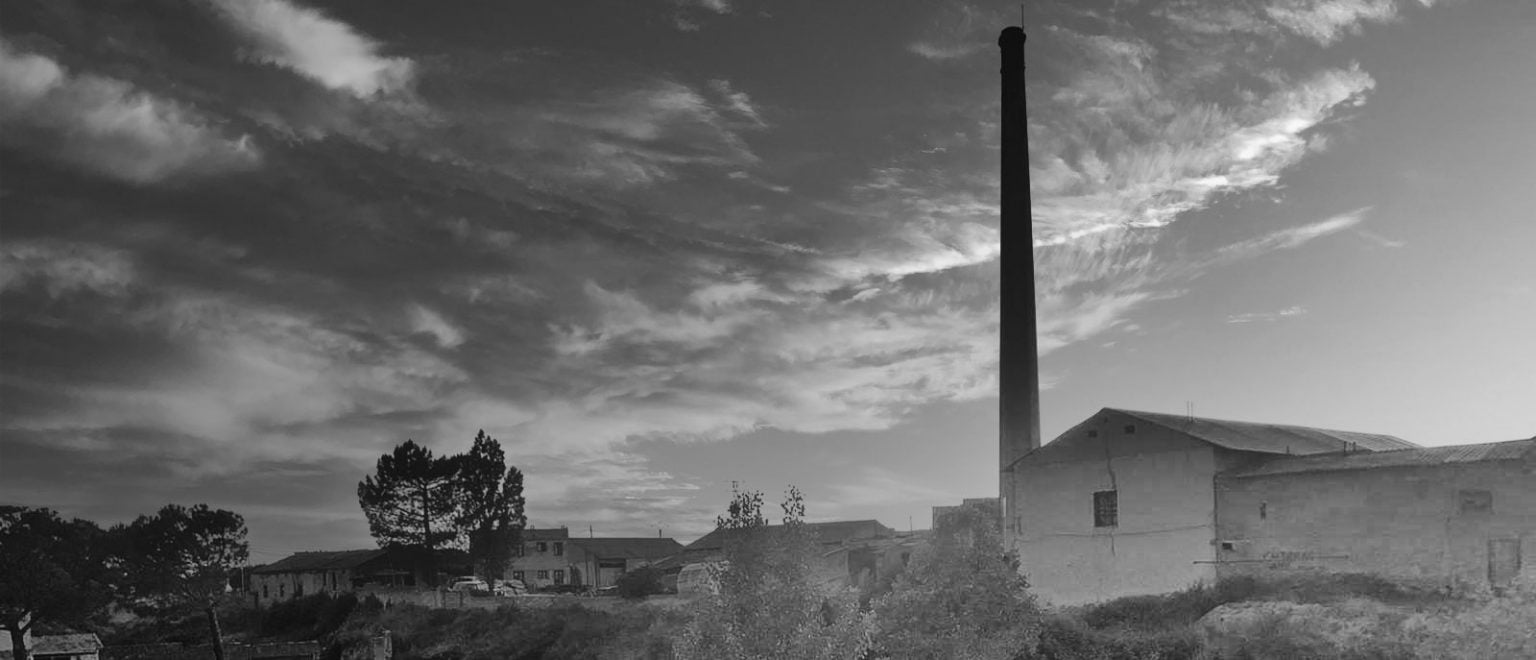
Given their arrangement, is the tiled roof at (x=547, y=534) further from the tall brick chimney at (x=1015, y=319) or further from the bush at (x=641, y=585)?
the tall brick chimney at (x=1015, y=319)

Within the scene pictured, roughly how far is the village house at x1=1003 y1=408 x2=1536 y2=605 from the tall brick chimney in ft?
2.44

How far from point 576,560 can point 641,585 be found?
25.3 meters

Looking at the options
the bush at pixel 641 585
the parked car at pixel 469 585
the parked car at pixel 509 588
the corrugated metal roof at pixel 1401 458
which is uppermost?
the corrugated metal roof at pixel 1401 458

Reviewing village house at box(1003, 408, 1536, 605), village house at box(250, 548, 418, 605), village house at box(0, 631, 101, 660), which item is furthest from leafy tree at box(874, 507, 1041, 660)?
village house at box(250, 548, 418, 605)

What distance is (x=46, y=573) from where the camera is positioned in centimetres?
5959

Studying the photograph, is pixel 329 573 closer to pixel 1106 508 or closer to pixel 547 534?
pixel 547 534

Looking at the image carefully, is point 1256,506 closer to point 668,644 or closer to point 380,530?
point 668,644

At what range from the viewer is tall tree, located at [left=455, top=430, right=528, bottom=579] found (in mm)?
77938

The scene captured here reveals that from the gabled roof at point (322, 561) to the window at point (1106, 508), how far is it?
60.4 meters

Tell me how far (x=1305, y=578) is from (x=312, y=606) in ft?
214

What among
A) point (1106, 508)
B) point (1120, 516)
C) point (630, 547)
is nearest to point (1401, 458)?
point (1120, 516)

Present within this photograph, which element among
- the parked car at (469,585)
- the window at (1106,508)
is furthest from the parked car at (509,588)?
the window at (1106,508)

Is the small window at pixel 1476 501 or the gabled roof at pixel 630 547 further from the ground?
the small window at pixel 1476 501

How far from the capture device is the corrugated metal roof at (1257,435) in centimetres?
4128
